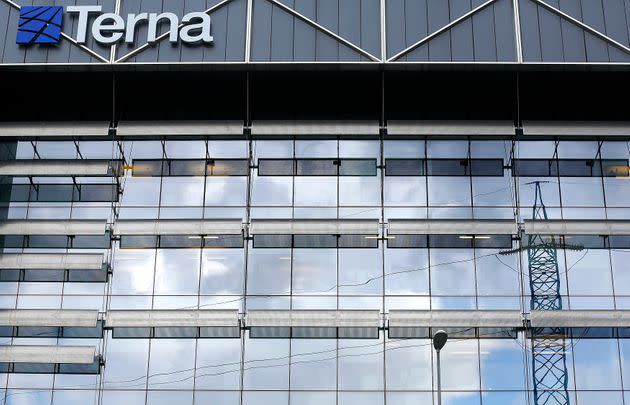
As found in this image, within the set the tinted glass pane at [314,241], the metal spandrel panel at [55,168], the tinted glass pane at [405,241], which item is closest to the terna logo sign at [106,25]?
the metal spandrel panel at [55,168]

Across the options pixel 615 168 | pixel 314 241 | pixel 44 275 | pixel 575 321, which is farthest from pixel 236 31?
pixel 575 321

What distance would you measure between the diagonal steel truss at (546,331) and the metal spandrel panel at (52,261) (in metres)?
17.9

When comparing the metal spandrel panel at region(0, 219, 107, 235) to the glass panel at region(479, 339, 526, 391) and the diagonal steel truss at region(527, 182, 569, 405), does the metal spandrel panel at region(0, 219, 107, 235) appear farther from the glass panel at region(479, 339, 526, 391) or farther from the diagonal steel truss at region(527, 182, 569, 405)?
the diagonal steel truss at region(527, 182, 569, 405)

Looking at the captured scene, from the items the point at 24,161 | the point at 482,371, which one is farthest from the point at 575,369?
the point at 24,161

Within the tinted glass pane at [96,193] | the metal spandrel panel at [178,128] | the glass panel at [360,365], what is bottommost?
the glass panel at [360,365]

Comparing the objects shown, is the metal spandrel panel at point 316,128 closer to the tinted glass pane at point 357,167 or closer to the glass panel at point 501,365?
the tinted glass pane at point 357,167

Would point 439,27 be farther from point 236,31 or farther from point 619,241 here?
point 619,241

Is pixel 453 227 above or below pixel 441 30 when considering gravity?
below

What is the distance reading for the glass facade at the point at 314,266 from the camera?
3703 cm

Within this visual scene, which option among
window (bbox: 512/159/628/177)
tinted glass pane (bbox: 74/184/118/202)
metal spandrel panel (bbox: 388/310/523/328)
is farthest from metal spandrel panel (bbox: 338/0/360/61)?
tinted glass pane (bbox: 74/184/118/202)

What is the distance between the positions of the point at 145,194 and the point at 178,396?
28.8ft

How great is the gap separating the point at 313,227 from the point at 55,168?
11.4 meters

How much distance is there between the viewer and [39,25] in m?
38.2

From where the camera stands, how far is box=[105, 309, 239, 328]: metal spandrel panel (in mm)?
37156
